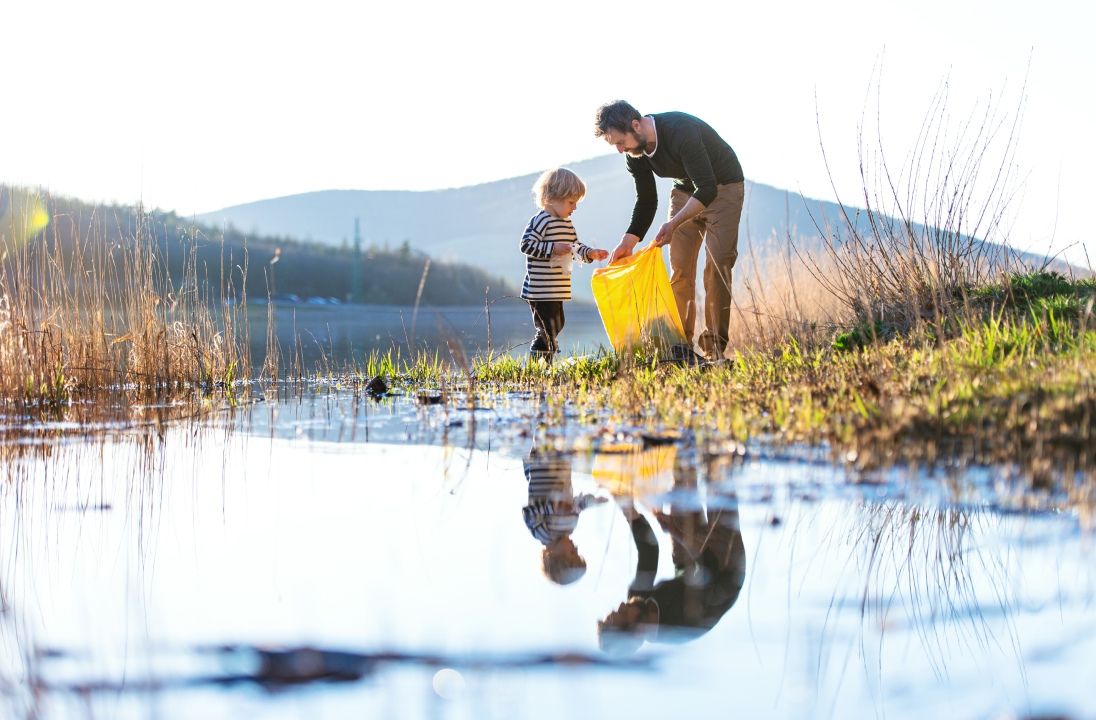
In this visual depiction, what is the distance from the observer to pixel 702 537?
2.48 m

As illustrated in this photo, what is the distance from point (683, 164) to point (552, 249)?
99cm

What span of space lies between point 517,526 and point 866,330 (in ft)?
12.7

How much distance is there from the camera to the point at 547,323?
20.7ft

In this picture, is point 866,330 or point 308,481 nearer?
point 308,481

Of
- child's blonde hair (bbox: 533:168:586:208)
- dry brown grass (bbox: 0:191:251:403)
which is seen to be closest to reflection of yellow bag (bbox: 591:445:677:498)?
child's blonde hair (bbox: 533:168:586:208)

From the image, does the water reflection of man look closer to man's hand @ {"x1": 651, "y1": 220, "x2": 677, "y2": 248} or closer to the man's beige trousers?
man's hand @ {"x1": 651, "y1": 220, "x2": 677, "y2": 248}

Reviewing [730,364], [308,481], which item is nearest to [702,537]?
[308,481]

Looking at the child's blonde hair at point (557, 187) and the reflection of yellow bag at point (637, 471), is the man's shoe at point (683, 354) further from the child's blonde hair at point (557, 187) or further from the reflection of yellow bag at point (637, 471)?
the reflection of yellow bag at point (637, 471)

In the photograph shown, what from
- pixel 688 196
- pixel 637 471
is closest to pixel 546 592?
pixel 637 471

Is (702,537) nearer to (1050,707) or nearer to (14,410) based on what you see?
(1050,707)

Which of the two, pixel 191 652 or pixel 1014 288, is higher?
pixel 1014 288

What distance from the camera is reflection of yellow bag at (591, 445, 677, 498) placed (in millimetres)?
3016

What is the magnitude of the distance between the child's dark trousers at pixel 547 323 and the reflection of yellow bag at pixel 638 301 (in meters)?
0.32

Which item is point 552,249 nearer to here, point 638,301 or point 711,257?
point 638,301
